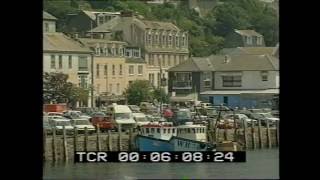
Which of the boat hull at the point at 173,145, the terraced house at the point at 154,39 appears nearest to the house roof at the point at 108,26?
the terraced house at the point at 154,39

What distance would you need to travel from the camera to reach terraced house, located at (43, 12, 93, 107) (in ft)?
8.16

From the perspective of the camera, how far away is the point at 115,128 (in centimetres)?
262

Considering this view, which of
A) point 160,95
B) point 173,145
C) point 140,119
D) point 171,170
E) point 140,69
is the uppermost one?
point 140,69

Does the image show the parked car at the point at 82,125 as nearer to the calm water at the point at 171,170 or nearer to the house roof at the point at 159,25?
the calm water at the point at 171,170

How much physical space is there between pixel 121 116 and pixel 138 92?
0.14 m

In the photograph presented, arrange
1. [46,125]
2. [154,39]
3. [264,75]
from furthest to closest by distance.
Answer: [154,39]
[264,75]
[46,125]

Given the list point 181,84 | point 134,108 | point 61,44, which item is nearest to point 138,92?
point 134,108

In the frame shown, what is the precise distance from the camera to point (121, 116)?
2.62 metres

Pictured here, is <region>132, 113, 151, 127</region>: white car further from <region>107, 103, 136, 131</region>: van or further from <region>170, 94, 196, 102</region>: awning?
<region>170, 94, 196, 102</region>: awning

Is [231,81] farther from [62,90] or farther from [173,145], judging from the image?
[62,90]

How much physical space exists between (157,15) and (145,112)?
1.47 feet
